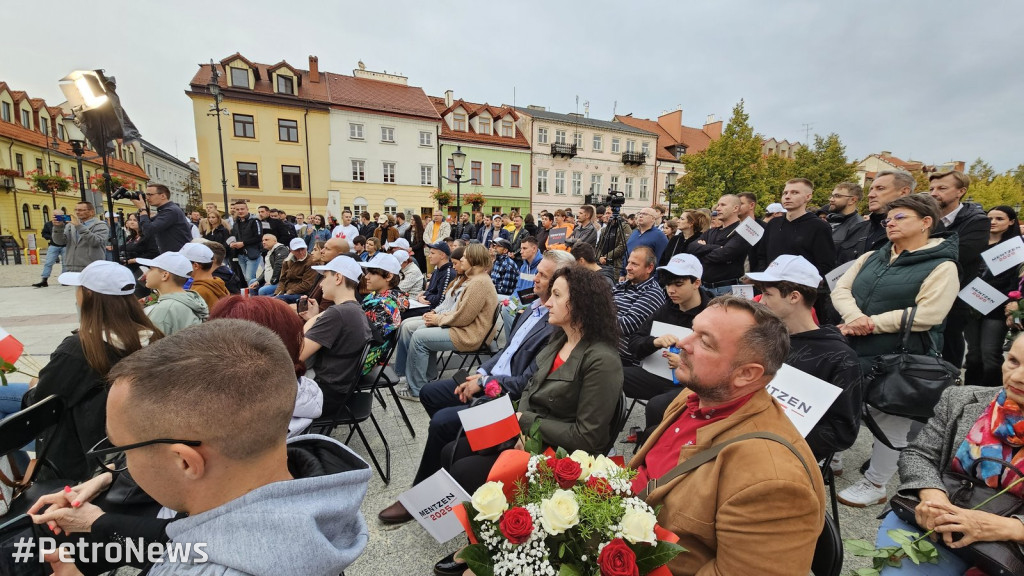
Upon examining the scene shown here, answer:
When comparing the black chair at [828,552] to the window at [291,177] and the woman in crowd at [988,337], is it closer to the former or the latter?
the woman in crowd at [988,337]

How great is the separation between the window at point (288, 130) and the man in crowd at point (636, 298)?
29601 mm

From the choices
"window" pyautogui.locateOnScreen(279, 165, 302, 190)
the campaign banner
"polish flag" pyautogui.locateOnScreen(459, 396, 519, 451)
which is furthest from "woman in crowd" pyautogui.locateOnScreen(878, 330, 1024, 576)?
"window" pyautogui.locateOnScreen(279, 165, 302, 190)

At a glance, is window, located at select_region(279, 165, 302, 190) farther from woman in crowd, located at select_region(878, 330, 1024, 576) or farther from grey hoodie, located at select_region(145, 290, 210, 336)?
woman in crowd, located at select_region(878, 330, 1024, 576)

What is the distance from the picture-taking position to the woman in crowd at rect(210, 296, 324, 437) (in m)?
2.44

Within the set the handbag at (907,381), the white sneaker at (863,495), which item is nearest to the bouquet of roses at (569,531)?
the handbag at (907,381)

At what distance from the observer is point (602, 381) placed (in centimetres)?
234

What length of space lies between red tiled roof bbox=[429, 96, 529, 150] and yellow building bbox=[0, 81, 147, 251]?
62.7ft

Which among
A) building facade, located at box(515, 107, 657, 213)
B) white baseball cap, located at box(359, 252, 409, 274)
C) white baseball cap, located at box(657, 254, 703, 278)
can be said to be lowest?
white baseball cap, located at box(359, 252, 409, 274)

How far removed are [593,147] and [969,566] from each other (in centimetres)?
3826

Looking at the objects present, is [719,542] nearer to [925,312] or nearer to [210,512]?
[210,512]

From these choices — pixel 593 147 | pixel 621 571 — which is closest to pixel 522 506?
pixel 621 571

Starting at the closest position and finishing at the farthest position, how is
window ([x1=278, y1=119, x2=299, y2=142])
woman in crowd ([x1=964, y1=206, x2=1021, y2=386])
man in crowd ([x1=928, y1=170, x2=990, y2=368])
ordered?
woman in crowd ([x1=964, y1=206, x2=1021, y2=386]) < man in crowd ([x1=928, y1=170, x2=990, y2=368]) < window ([x1=278, y1=119, x2=299, y2=142])

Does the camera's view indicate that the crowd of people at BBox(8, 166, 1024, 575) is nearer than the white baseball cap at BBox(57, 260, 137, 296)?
Yes

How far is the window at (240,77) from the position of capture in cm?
2638
